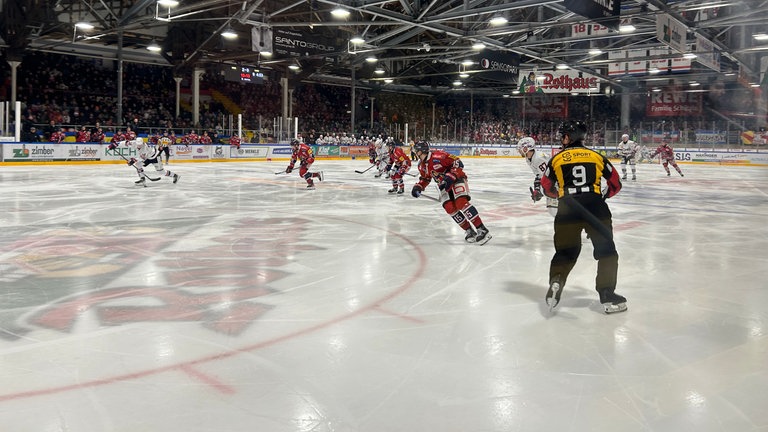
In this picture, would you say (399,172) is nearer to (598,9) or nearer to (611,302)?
(598,9)

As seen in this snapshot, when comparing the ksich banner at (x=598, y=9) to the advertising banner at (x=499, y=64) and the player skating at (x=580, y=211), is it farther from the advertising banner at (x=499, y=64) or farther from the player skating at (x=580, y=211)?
the advertising banner at (x=499, y=64)

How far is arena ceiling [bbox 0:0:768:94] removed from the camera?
18.9m

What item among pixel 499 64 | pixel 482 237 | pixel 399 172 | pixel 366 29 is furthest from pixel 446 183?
pixel 499 64

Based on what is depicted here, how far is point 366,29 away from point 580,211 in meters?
19.7

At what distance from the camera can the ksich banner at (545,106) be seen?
42188 mm

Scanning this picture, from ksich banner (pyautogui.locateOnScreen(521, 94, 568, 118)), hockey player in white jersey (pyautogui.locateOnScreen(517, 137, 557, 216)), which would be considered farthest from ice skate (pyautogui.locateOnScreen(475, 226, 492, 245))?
ksich banner (pyautogui.locateOnScreen(521, 94, 568, 118))

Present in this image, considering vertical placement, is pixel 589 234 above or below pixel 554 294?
above

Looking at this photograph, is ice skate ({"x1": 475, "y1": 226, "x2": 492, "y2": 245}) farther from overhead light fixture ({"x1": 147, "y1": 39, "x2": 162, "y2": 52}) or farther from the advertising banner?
overhead light fixture ({"x1": 147, "y1": 39, "x2": 162, "y2": 52})

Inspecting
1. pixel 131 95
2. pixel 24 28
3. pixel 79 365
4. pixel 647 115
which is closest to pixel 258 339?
pixel 79 365

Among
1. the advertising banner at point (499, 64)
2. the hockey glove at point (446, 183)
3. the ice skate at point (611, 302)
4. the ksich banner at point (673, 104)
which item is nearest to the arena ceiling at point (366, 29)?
the advertising banner at point (499, 64)

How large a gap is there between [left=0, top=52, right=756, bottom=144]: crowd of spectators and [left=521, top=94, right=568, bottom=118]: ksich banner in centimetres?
56

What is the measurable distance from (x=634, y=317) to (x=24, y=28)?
2576 cm

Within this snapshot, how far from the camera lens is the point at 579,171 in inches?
156

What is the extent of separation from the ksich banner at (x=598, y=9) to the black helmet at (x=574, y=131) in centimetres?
655
